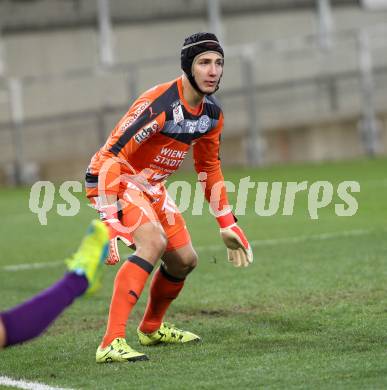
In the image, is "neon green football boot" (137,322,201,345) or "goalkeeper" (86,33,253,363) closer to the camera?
"goalkeeper" (86,33,253,363)

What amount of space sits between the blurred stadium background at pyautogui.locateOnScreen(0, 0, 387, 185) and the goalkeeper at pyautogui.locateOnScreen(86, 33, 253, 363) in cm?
1595

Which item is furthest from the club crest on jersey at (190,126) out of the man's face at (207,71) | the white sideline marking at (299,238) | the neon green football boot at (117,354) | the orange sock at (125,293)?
the white sideline marking at (299,238)

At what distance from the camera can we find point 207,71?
6.76 meters

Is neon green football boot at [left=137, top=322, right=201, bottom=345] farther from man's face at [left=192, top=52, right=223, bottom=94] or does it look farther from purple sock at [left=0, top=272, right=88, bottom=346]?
purple sock at [left=0, top=272, right=88, bottom=346]

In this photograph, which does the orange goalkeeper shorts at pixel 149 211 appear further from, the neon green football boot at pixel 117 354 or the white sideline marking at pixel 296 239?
the white sideline marking at pixel 296 239

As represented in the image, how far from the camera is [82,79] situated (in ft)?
78.0

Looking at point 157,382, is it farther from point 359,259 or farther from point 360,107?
point 360,107

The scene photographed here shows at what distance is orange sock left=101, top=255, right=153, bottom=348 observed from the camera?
21.2 feet

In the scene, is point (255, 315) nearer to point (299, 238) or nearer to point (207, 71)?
point (207, 71)

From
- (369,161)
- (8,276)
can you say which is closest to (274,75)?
(369,161)

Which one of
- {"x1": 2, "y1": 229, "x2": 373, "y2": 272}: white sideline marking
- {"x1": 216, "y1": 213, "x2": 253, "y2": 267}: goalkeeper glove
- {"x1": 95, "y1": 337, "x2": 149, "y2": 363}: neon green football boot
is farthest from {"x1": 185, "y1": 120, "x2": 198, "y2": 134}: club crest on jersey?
{"x1": 2, "y1": 229, "x2": 373, "y2": 272}: white sideline marking

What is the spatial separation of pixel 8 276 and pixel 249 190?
8.20 metres

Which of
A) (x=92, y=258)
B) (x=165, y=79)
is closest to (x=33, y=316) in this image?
(x=92, y=258)

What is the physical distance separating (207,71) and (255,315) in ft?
6.42
